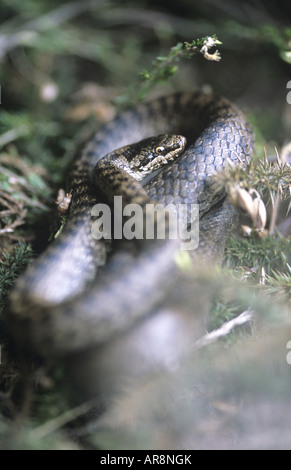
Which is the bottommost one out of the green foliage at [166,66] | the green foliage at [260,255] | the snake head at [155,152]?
the green foliage at [260,255]

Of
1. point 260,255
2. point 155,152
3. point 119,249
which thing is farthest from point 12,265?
point 260,255

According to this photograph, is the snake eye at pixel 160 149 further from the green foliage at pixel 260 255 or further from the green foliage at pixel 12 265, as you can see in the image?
the green foliage at pixel 12 265

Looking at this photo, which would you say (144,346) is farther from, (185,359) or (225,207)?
(225,207)

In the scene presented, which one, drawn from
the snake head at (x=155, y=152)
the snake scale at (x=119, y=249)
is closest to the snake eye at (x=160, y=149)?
the snake head at (x=155, y=152)

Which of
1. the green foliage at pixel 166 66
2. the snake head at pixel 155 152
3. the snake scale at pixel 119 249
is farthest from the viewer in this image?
the snake head at pixel 155 152

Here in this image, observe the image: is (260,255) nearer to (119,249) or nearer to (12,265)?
(119,249)

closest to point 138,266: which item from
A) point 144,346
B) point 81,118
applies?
point 144,346
